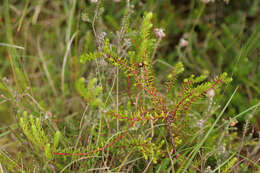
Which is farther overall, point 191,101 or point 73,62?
point 73,62

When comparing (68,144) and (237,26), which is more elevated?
(237,26)

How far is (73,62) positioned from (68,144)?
55cm

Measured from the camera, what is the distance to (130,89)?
4.06 ft

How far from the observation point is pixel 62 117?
1379 mm

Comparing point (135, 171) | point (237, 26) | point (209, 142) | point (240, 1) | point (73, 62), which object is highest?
point (240, 1)

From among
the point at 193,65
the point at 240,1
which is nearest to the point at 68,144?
the point at 193,65

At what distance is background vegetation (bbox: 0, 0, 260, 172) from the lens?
821 mm

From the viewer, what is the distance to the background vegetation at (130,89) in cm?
82

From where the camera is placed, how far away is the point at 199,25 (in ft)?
5.49

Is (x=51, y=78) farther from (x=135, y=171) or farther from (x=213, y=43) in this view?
(x=213, y=43)

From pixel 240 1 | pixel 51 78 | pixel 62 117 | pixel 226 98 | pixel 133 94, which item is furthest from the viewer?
pixel 240 1

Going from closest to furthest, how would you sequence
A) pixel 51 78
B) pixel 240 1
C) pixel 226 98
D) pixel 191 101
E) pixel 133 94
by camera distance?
pixel 191 101 < pixel 226 98 < pixel 133 94 < pixel 51 78 < pixel 240 1

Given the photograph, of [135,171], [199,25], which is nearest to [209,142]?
Answer: [135,171]

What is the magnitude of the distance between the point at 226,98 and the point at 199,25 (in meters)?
0.81
